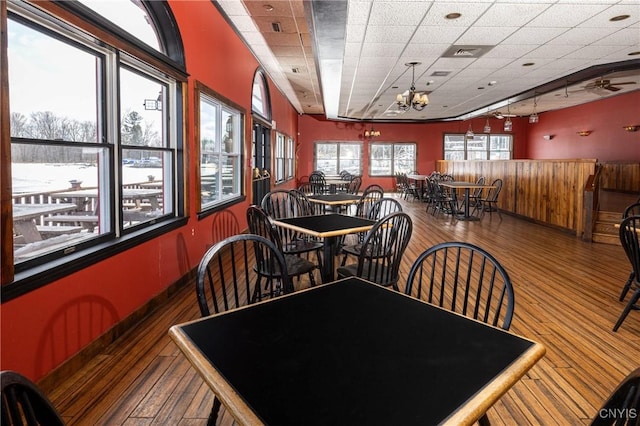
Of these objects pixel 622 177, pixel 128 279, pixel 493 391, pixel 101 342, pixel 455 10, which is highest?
pixel 455 10

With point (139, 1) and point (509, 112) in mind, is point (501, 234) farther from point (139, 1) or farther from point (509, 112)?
point (509, 112)

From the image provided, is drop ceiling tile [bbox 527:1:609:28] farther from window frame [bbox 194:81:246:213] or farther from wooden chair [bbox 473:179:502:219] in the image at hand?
wooden chair [bbox 473:179:502:219]

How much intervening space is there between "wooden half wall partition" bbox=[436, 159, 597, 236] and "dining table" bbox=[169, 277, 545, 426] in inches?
252

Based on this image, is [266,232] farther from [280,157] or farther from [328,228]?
[280,157]

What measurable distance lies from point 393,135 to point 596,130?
6.55 meters

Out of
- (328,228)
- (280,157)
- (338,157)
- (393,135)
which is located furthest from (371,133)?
(328,228)

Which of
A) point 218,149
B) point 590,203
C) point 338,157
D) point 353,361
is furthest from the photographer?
point 338,157

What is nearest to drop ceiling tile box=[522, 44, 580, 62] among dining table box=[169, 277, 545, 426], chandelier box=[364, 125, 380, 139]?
dining table box=[169, 277, 545, 426]

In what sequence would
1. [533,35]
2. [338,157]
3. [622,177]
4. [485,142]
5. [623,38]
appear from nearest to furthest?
[533,35] < [623,38] < [622,177] < [338,157] < [485,142]

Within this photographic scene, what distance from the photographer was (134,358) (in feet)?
8.23

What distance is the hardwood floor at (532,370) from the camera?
79.0 inches

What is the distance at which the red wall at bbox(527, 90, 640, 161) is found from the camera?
10328 mm

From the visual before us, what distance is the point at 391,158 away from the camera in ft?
51.9

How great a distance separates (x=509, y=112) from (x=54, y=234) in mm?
14355
